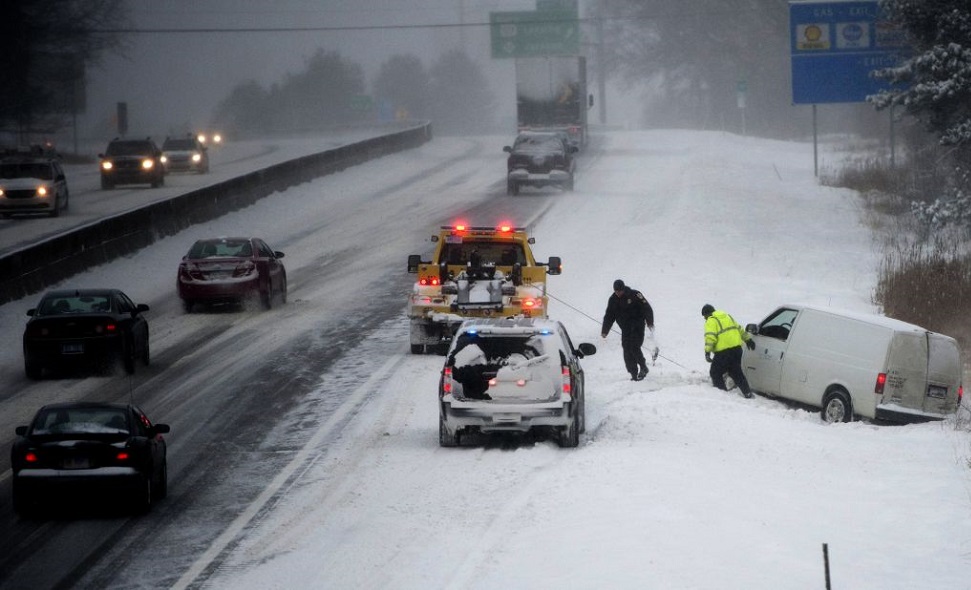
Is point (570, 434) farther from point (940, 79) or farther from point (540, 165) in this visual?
point (540, 165)

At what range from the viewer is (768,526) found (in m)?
12.8

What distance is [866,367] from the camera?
1878 cm

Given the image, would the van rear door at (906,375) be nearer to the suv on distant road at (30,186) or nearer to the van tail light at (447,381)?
the van tail light at (447,381)

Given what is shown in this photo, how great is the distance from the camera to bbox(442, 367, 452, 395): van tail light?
A: 15836mm

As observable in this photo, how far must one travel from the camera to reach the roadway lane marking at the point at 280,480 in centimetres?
1201

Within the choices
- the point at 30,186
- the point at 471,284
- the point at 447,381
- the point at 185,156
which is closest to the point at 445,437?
the point at 447,381

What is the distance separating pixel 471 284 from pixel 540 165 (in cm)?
2350

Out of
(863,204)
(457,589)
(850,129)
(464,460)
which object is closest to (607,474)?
(464,460)

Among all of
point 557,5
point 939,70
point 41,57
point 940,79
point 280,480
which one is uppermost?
point 557,5

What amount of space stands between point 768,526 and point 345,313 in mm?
15257

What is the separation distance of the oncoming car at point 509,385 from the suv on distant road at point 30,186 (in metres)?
28.4

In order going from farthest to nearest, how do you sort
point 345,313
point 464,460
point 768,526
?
point 345,313 < point 464,460 < point 768,526

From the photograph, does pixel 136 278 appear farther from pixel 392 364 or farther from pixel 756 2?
pixel 756 2

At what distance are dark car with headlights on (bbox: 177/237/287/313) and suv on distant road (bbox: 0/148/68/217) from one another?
15809mm
